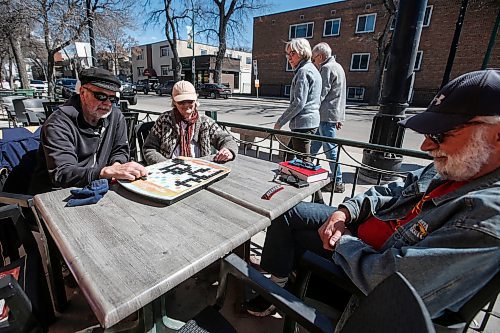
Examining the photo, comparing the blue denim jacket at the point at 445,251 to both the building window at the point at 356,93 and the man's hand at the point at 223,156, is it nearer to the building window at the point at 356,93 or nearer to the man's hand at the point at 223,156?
the man's hand at the point at 223,156

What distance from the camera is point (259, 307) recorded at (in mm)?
1868

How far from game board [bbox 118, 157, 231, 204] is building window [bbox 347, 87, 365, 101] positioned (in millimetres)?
23987

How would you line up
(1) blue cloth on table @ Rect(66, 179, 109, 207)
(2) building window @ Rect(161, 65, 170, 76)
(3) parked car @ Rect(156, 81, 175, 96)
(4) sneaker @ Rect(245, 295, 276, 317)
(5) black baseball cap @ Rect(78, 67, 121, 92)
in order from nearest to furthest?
(1) blue cloth on table @ Rect(66, 179, 109, 207)
(4) sneaker @ Rect(245, 295, 276, 317)
(5) black baseball cap @ Rect(78, 67, 121, 92)
(3) parked car @ Rect(156, 81, 175, 96)
(2) building window @ Rect(161, 65, 170, 76)

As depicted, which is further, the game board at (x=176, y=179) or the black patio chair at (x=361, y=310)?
the game board at (x=176, y=179)

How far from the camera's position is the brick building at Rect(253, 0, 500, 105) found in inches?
699

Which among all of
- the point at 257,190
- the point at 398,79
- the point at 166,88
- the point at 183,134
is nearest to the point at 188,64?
the point at 166,88

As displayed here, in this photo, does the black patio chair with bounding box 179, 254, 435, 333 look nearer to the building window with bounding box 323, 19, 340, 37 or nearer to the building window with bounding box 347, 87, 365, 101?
the building window with bounding box 347, 87, 365, 101

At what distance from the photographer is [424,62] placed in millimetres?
19719

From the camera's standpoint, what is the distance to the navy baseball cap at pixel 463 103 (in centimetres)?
102

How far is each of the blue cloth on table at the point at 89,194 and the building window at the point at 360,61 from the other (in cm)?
2474

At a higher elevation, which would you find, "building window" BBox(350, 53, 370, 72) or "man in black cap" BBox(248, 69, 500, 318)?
"building window" BBox(350, 53, 370, 72)

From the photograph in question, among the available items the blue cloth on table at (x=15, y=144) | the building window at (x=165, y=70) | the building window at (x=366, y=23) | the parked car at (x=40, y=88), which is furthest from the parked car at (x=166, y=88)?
the blue cloth on table at (x=15, y=144)

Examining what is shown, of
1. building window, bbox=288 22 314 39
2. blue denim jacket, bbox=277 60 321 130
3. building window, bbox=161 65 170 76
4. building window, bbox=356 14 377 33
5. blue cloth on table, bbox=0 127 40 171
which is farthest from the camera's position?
building window, bbox=161 65 170 76


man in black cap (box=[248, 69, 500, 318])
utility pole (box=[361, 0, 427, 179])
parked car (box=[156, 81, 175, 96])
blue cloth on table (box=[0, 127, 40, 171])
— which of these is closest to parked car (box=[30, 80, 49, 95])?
parked car (box=[156, 81, 175, 96])
